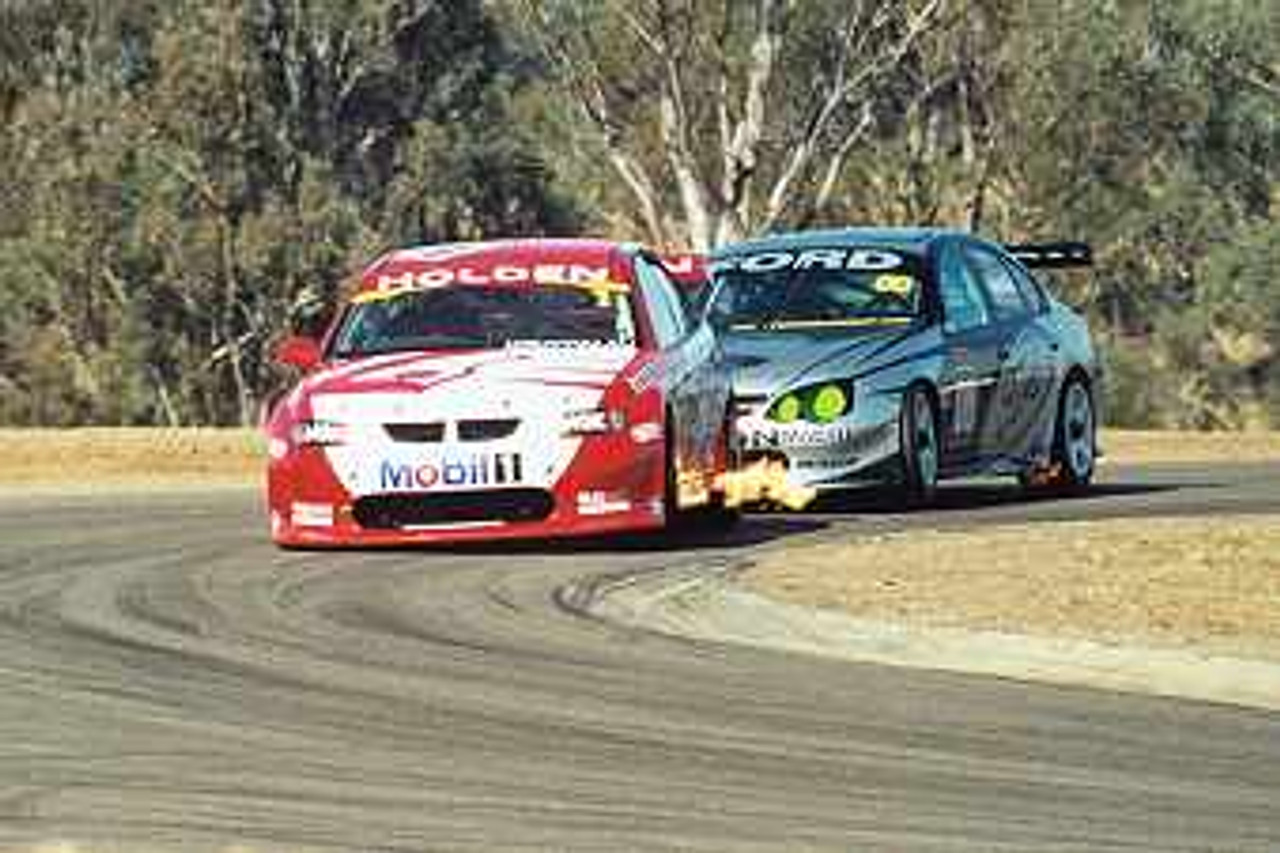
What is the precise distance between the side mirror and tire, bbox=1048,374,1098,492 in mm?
5280

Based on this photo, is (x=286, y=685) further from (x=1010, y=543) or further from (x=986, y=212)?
(x=986, y=212)

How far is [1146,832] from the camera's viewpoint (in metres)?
7.89

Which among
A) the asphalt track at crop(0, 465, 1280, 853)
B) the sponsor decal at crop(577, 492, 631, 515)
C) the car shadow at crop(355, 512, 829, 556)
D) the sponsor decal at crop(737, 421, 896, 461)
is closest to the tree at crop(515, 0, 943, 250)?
the sponsor decal at crop(737, 421, 896, 461)

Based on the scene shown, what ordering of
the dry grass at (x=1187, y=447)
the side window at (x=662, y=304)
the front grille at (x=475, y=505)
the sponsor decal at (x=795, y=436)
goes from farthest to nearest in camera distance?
the dry grass at (x=1187, y=447) → the sponsor decal at (x=795, y=436) → the side window at (x=662, y=304) → the front grille at (x=475, y=505)

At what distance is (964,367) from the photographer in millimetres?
18391

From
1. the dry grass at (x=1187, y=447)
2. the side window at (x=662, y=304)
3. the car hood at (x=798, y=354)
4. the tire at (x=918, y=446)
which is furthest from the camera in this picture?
the dry grass at (x=1187, y=447)

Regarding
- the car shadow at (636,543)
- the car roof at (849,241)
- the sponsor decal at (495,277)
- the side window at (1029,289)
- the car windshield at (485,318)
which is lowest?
the car shadow at (636,543)

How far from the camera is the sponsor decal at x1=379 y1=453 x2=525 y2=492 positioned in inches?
584

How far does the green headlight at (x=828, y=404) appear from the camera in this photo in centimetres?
1731

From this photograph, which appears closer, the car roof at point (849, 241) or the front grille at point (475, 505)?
the front grille at point (475, 505)

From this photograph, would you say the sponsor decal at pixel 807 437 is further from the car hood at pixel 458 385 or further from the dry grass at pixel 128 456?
the dry grass at pixel 128 456

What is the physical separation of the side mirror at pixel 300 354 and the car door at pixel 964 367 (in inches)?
143

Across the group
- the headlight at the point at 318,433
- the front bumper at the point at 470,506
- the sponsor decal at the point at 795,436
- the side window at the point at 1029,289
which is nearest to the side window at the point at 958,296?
the side window at the point at 1029,289

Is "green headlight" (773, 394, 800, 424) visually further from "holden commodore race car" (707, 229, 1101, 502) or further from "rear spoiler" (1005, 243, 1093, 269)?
"rear spoiler" (1005, 243, 1093, 269)
